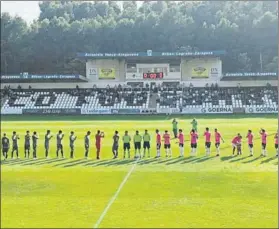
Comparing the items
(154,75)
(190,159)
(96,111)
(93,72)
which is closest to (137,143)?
(190,159)

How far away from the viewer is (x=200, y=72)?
50.7m

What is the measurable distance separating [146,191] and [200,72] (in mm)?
40785

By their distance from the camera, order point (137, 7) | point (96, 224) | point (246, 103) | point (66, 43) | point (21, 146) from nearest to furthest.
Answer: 1. point (96, 224)
2. point (21, 146)
3. point (246, 103)
4. point (66, 43)
5. point (137, 7)

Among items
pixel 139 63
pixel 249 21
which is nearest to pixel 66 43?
pixel 139 63

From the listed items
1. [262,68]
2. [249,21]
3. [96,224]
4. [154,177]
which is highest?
[249,21]

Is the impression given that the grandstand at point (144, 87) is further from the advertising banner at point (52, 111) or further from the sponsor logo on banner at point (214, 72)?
the advertising banner at point (52, 111)

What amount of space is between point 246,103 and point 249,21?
51.6 ft

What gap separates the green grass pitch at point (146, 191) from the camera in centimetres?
542

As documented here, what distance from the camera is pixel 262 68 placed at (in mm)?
51219

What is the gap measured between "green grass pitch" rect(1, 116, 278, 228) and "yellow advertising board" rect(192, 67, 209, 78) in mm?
30321

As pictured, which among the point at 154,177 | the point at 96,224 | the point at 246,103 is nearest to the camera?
the point at 96,224

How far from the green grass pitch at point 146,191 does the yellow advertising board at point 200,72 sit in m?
30.3

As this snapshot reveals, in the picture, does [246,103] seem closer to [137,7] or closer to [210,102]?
[210,102]

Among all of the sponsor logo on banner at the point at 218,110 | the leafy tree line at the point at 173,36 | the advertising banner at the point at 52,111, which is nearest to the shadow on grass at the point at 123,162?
the sponsor logo on banner at the point at 218,110
